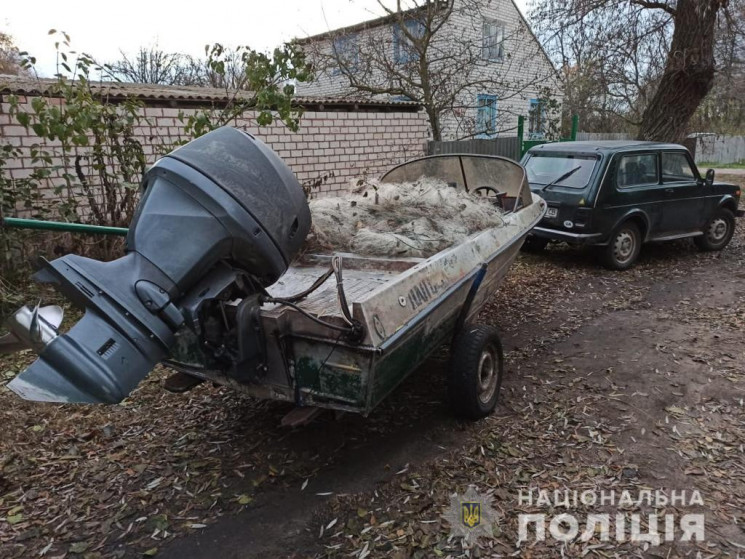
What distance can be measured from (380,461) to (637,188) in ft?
20.2

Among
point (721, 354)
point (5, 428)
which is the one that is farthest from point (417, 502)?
point (721, 354)

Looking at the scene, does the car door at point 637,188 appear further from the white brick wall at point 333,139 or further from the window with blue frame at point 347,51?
the window with blue frame at point 347,51

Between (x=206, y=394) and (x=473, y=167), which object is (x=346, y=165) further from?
(x=206, y=394)

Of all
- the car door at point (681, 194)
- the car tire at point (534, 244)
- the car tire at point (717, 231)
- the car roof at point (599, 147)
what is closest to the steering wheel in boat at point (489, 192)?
the car roof at point (599, 147)

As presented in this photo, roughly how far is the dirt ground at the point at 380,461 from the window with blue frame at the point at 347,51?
974cm

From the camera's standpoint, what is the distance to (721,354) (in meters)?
4.93

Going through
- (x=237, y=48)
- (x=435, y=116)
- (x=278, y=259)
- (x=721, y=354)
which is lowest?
(x=721, y=354)

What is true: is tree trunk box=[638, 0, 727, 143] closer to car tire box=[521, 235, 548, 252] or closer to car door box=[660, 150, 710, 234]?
car door box=[660, 150, 710, 234]

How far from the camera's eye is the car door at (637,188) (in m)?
7.38

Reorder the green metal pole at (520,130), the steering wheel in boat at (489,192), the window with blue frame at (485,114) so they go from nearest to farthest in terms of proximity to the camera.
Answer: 1. the steering wheel in boat at (489,192)
2. the green metal pole at (520,130)
3. the window with blue frame at (485,114)

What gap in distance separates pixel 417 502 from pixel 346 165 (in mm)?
8150
